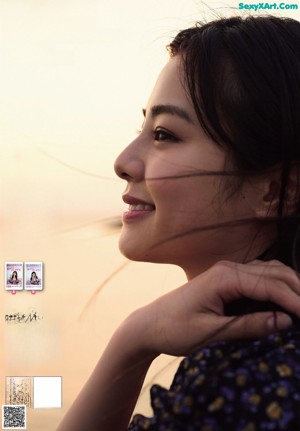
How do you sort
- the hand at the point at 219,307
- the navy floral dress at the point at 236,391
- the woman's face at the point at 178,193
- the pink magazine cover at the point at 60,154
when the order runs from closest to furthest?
the navy floral dress at the point at 236,391 → the hand at the point at 219,307 → the woman's face at the point at 178,193 → the pink magazine cover at the point at 60,154

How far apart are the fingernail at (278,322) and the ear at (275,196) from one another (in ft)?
0.71

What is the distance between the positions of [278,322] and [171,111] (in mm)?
352

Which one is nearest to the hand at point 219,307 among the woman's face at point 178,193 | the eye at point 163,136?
the woman's face at point 178,193

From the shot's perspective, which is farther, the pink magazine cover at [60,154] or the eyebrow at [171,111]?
the pink magazine cover at [60,154]

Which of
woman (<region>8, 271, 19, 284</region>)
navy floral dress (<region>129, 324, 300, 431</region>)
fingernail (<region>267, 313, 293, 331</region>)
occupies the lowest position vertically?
woman (<region>8, 271, 19, 284</region>)

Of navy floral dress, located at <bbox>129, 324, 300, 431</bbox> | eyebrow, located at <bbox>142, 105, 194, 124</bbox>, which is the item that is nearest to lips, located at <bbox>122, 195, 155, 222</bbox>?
eyebrow, located at <bbox>142, 105, 194, 124</bbox>

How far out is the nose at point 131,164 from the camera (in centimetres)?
96

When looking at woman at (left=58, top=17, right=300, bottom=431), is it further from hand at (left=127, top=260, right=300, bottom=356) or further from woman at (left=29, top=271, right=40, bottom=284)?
woman at (left=29, top=271, right=40, bottom=284)

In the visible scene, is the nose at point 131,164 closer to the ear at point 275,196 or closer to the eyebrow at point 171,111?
the eyebrow at point 171,111

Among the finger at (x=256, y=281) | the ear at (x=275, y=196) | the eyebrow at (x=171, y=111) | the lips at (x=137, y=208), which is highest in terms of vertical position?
the eyebrow at (x=171, y=111)

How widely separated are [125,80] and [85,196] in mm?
476

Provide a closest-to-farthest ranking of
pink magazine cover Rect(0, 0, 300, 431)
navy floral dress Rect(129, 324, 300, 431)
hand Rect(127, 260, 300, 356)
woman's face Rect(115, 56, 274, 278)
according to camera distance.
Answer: navy floral dress Rect(129, 324, 300, 431) → hand Rect(127, 260, 300, 356) → woman's face Rect(115, 56, 274, 278) → pink magazine cover Rect(0, 0, 300, 431)

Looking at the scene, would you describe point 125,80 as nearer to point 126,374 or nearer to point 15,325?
point 15,325

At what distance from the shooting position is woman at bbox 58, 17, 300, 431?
795 mm
